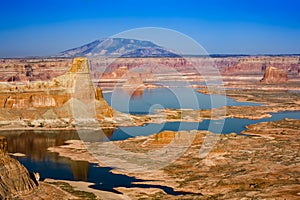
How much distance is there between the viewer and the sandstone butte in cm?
7006

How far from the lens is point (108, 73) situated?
6944 inches

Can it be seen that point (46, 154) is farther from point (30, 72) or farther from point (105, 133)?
point (30, 72)

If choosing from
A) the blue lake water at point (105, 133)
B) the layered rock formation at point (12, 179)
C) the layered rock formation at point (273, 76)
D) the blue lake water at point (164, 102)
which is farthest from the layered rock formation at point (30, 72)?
the layered rock formation at point (12, 179)

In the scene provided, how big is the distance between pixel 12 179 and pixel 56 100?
41.2 metres

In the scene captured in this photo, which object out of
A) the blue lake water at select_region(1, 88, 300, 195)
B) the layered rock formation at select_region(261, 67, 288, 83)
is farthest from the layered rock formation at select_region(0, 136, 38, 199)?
the layered rock formation at select_region(261, 67, 288, 83)

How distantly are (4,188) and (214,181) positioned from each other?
16.6 metres

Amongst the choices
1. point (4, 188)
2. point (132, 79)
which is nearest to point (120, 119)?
point (4, 188)

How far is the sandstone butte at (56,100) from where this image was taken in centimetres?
7006

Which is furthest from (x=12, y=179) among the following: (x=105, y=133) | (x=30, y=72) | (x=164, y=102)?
(x=30, y=72)

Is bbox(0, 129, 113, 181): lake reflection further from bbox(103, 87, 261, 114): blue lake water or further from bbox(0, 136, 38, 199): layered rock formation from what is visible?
bbox(103, 87, 261, 114): blue lake water

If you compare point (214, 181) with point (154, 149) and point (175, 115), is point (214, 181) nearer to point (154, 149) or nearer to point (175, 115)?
point (154, 149)

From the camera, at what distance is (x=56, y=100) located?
72.6 meters

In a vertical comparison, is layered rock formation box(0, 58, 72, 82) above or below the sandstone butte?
above

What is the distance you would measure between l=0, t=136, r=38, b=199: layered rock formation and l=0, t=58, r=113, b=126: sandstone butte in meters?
36.2
